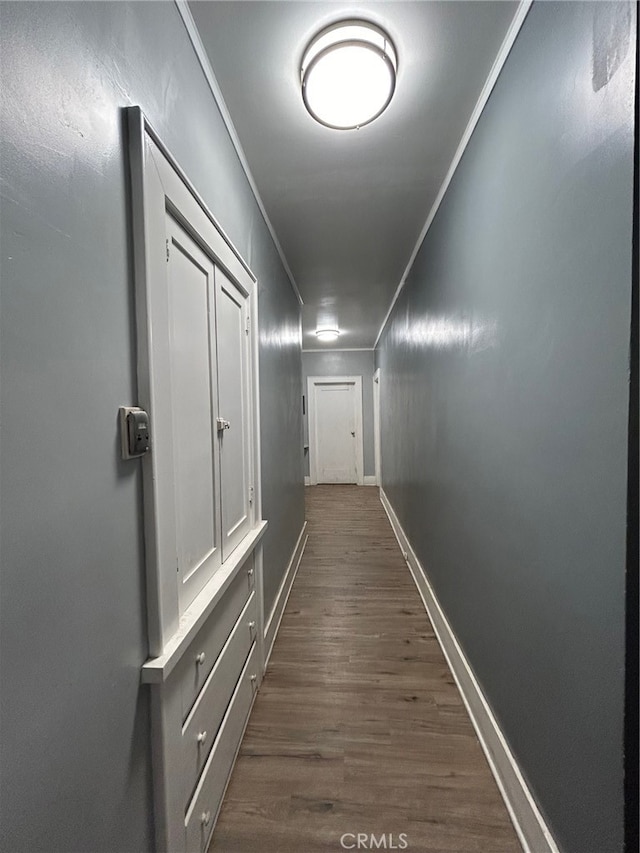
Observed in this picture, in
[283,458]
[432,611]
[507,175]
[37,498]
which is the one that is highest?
[507,175]

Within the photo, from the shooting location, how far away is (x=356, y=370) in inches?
265

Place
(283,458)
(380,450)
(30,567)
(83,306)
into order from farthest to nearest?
(380,450), (283,458), (83,306), (30,567)

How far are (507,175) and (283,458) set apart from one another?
2005 millimetres

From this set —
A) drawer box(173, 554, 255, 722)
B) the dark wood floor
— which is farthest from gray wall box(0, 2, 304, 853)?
the dark wood floor

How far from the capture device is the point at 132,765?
745mm

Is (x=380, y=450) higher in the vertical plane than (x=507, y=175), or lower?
lower

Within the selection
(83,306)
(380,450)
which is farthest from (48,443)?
(380,450)

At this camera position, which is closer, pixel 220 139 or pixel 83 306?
pixel 83 306

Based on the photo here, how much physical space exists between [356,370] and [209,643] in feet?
19.6

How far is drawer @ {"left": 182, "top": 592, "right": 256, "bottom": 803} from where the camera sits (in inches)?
37.9

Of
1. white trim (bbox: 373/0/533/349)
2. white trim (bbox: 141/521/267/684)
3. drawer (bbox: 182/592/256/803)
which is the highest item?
white trim (bbox: 373/0/533/349)

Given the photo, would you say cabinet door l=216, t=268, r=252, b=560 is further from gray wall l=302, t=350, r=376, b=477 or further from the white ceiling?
gray wall l=302, t=350, r=376, b=477

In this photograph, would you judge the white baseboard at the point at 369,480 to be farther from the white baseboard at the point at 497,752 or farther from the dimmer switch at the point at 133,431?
the dimmer switch at the point at 133,431

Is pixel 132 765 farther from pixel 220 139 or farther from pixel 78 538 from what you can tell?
pixel 220 139
